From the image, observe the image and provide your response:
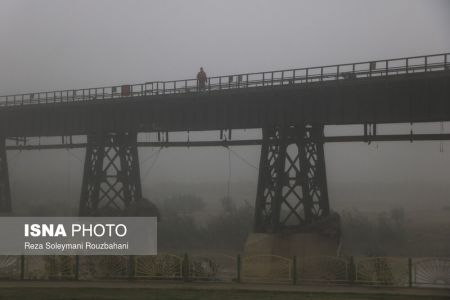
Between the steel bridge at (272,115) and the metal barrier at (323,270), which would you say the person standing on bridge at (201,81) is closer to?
the steel bridge at (272,115)

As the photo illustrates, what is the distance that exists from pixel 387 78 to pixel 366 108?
5.43 ft

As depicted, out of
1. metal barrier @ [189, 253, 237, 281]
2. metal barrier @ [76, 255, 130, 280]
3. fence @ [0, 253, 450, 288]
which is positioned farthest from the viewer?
metal barrier @ [76, 255, 130, 280]

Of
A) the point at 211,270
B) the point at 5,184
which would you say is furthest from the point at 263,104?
the point at 5,184

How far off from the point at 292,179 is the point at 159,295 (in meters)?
11.2

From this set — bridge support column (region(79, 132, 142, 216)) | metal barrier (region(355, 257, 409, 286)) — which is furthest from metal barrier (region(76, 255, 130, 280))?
bridge support column (region(79, 132, 142, 216))

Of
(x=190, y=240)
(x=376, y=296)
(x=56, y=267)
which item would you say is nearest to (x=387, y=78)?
(x=376, y=296)

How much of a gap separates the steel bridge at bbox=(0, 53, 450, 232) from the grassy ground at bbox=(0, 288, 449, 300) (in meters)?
9.00

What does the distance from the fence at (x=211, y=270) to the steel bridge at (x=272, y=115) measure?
5526mm

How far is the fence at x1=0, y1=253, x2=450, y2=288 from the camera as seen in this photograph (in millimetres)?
19062

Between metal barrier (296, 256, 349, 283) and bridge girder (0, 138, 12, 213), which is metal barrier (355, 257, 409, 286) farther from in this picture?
bridge girder (0, 138, 12, 213)

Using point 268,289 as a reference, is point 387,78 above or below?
above

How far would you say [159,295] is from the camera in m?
16.6

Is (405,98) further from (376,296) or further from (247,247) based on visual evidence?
(376,296)

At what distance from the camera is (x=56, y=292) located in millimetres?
17062
